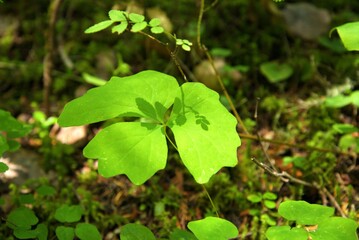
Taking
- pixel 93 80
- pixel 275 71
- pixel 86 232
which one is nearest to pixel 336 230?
pixel 86 232

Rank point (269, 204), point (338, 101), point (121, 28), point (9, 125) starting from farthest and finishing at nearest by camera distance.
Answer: point (338, 101), point (269, 204), point (9, 125), point (121, 28)

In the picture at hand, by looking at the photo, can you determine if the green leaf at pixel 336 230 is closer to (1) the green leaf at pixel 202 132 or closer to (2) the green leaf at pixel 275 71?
(1) the green leaf at pixel 202 132

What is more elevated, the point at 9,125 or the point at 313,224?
the point at 313,224

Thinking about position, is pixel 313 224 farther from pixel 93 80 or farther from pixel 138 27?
pixel 93 80

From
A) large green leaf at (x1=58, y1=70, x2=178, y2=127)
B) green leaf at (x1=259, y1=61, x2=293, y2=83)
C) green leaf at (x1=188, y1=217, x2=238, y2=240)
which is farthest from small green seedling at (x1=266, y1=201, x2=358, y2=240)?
green leaf at (x1=259, y1=61, x2=293, y2=83)

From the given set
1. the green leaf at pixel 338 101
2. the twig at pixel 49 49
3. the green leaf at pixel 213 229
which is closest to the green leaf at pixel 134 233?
the green leaf at pixel 213 229

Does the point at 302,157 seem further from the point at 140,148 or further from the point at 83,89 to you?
the point at 83,89
